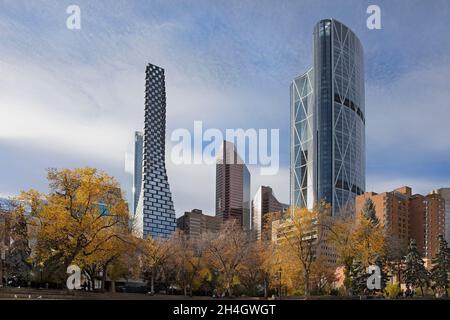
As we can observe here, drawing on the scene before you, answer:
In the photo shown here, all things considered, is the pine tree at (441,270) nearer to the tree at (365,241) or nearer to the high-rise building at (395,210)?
→ the tree at (365,241)

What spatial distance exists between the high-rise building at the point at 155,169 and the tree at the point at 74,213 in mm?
103190

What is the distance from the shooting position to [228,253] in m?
45.4

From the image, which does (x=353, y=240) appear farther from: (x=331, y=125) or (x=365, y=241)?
(x=331, y=125)

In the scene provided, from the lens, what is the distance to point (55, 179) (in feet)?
89.5

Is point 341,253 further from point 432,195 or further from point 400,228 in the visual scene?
point 400,228

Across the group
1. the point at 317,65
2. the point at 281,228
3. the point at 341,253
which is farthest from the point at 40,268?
the point at 317,65

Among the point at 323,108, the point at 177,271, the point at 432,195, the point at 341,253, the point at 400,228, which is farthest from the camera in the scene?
the point at 323,108

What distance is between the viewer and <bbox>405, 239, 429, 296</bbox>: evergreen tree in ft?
150

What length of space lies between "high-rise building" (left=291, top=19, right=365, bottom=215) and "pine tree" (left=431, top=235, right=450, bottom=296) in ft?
285

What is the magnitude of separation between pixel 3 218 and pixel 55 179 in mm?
5303

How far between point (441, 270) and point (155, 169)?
97384 millimetres

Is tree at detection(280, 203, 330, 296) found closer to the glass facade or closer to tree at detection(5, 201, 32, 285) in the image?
tree at detection(5, 201, 32, 285)

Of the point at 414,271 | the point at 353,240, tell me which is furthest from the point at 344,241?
the point at 414,271
